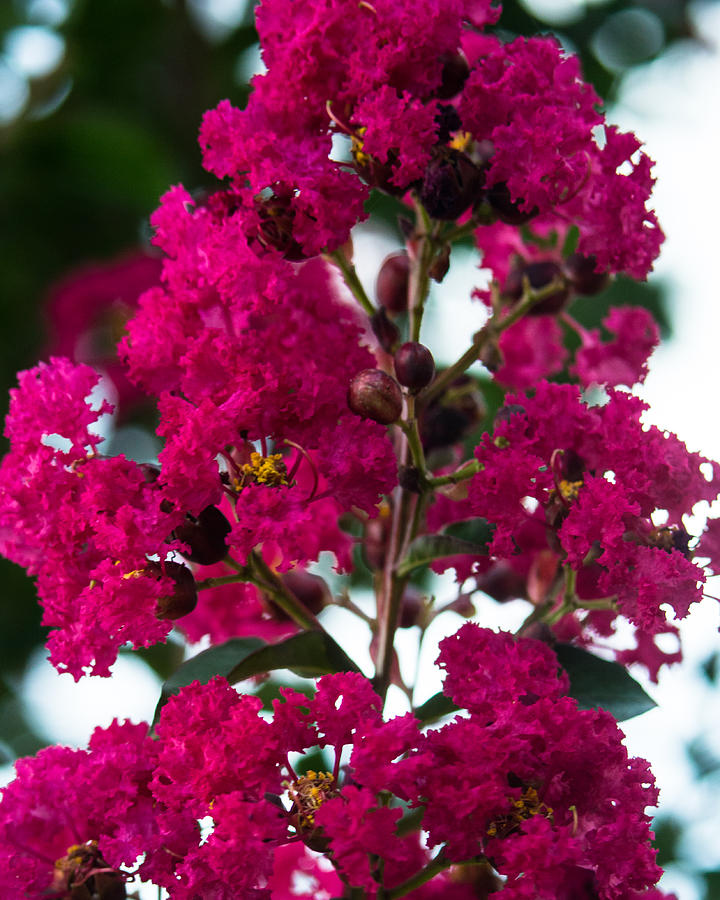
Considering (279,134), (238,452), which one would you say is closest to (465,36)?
(279,134)

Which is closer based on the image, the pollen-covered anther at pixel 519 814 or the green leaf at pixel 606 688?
the pollen-covered anther at pixel 519 814

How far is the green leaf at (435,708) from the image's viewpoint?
983 mm

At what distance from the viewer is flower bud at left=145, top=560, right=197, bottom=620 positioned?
95 cm

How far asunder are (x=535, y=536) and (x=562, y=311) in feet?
0.87

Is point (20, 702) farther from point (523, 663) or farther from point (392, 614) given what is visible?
point (523, 663)

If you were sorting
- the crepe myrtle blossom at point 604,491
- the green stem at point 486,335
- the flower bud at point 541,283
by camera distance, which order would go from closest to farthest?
A: the crepe myrtle blossom at point 604,491 → the green stem at point 486,335 → the flower bud at point 541,283

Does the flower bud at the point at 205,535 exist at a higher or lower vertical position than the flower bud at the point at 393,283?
lower

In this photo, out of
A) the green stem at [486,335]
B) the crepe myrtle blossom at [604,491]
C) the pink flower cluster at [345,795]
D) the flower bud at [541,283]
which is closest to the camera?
the pink flower cluster at [345,795]

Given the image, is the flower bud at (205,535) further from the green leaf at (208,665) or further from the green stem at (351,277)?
the green stem at (351,277)

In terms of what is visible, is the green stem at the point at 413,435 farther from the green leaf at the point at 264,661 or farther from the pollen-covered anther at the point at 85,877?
the pollen-covered anther at the point at 85,877

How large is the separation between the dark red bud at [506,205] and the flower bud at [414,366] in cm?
15

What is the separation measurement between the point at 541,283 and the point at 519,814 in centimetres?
57

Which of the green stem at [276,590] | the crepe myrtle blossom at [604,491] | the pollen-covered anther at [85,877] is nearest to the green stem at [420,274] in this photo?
the crepe myrtle blossom at [604,491]

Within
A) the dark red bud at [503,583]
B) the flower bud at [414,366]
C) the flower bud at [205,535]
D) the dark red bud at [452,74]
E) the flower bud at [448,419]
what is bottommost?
the flower bud at [205,535]
